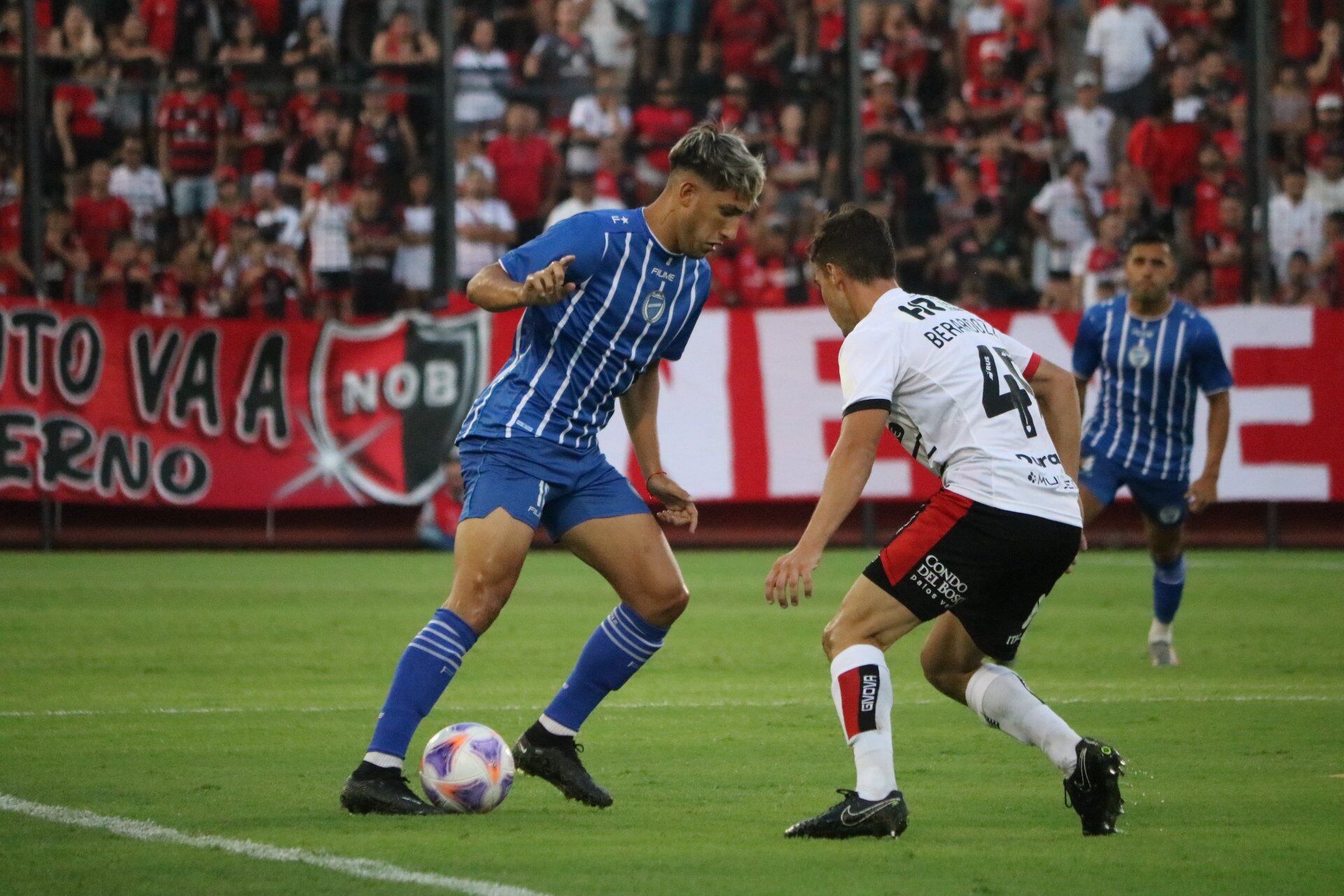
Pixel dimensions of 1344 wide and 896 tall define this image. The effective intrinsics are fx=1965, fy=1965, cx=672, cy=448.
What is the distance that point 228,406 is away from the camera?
16734 mm

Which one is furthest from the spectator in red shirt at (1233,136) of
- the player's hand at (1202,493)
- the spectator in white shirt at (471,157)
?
the player's hand at (1202,493)

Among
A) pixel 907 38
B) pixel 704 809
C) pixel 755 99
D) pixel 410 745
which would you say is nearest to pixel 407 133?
pixel 755 99

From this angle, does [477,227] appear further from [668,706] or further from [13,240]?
[668,706]

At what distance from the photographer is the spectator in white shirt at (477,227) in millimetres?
17438

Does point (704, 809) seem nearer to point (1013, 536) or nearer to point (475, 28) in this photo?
point (1013, 536)

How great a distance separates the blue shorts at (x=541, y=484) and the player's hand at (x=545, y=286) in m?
0.54

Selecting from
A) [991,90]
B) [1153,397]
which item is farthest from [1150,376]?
[991,90]

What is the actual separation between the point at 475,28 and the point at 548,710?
1290cm

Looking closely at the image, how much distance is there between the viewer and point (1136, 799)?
21.0 feet

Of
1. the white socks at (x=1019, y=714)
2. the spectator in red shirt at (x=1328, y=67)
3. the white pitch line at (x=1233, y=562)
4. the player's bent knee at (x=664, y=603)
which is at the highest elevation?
the spectator in red shirt at (x=1328, y=67)

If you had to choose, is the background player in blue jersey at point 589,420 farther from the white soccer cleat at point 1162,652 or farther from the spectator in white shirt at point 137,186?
the spectator in white shirt at point 137,186

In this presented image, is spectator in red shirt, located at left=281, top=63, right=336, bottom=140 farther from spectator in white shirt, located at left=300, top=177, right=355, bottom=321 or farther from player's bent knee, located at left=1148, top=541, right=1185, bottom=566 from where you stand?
player's bent knee, located at left=1148, top=541, right=1185, bottom=566

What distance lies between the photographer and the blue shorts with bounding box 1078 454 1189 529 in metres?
10.8

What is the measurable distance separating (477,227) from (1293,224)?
7358mm
